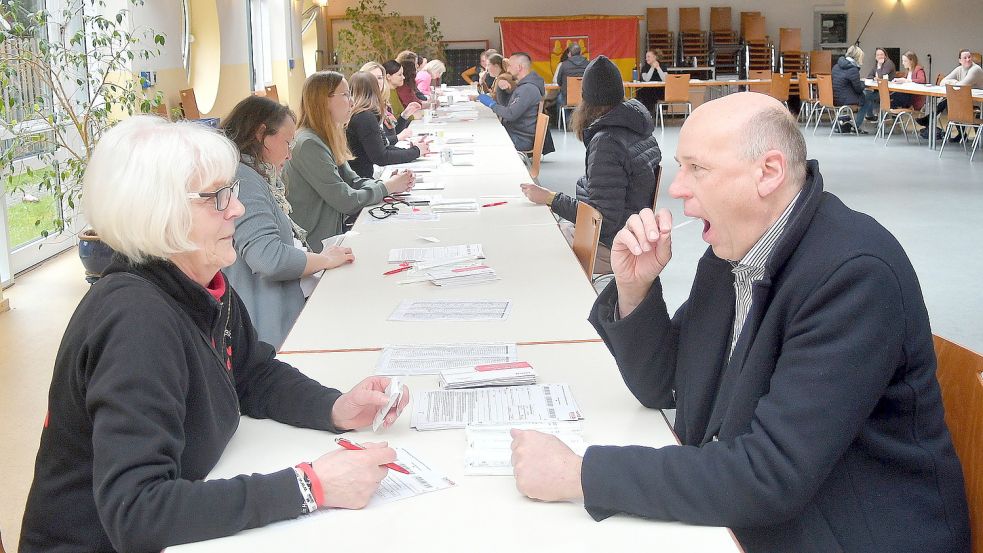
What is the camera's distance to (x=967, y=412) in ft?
5.29

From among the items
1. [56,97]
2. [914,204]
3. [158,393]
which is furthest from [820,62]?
[158,393]

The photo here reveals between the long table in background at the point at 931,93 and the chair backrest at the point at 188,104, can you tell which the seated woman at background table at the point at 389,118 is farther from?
the long table in background at the point at 931,93

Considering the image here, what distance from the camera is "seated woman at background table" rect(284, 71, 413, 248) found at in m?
4.44

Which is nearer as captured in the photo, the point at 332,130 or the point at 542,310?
the point at 542,310

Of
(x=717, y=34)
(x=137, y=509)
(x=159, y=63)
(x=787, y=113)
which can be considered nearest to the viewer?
(x=137, y=509)

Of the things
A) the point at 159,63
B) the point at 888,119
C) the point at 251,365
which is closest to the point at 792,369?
the point at 251,365

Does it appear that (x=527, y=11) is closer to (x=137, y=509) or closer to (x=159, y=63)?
(x=159, y=63)

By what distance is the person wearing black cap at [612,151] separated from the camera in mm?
4148

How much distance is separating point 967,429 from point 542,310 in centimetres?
122

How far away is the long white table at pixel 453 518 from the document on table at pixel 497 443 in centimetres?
2

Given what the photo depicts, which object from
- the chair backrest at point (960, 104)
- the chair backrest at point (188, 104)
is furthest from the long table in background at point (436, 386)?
the chair backrest at point (960, 104)

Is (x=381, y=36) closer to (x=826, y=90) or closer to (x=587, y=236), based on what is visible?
(x=826, y=90)

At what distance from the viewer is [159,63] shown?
7.79 meters

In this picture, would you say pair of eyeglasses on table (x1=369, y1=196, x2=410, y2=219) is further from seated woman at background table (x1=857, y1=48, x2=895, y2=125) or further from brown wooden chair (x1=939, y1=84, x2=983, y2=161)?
seated woman at background table (x1=857, y1=48, x2=895, y2=125)
